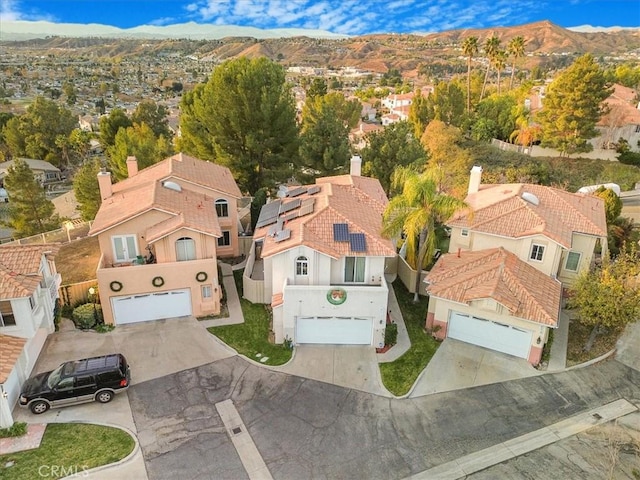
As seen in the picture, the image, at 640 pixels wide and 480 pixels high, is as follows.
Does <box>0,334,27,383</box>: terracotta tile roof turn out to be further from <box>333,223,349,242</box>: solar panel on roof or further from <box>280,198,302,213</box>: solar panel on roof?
<box>333,223,349,242</box>: solar panel on roof

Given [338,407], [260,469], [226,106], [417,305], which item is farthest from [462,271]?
[226,106]

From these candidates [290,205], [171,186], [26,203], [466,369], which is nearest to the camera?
[466,369]

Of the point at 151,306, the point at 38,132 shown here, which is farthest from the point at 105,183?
the point at 38,132

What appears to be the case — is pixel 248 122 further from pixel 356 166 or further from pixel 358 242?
pixel 358 242

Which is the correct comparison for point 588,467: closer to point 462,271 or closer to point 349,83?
point 462,271

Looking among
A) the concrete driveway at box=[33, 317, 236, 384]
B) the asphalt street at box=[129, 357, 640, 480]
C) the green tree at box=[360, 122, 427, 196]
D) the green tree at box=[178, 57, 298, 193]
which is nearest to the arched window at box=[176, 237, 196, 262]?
the concrete driveway at box=[33, 317, 236, 384]

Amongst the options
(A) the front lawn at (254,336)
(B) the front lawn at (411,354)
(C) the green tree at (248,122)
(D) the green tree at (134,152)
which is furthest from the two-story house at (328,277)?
(D) the green tree at (134,152)
